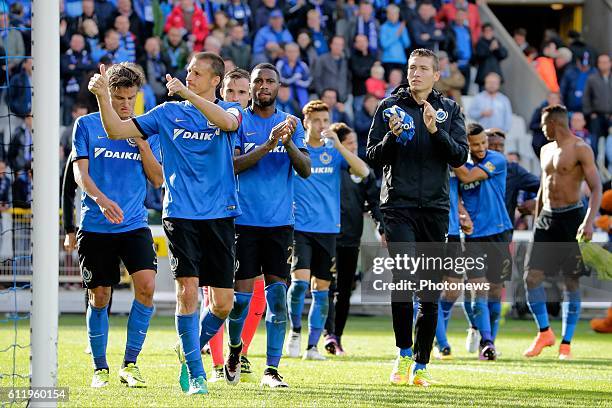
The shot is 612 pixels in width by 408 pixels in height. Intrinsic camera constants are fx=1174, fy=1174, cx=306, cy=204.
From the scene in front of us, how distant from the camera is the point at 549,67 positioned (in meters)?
25.0

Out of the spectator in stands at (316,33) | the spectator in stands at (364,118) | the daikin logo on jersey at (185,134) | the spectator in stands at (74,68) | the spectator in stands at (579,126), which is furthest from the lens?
the spectator in stands at (316,33)

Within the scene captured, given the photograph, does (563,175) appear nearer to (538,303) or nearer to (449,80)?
(538,303)

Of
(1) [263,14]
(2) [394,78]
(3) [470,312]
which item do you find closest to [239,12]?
(1) [263,14]

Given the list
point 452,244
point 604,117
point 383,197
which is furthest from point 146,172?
point 604,117

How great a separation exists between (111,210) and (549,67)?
18274 mm

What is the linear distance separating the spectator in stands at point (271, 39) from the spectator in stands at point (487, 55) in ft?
13.9

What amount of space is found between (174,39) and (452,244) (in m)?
10.1

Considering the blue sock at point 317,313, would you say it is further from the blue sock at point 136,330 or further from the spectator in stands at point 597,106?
the spectator in stands at point 597,106

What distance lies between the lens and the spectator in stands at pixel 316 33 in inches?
883

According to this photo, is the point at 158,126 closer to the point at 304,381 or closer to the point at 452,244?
the point at 304,381

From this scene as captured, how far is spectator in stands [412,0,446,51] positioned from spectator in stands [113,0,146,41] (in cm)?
540

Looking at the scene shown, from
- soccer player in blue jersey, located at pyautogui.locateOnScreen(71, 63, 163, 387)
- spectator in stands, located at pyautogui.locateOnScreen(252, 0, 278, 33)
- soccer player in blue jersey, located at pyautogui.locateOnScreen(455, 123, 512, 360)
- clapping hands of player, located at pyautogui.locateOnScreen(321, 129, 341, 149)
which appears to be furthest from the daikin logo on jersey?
spectator in stands, located at pyautogui.locateOnScreen(252, 0, 278, 33)

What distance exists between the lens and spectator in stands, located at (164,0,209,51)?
21606 millimetres

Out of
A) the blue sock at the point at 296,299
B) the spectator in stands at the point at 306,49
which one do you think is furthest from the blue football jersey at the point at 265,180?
the spectator in stands at the point at 306,49
